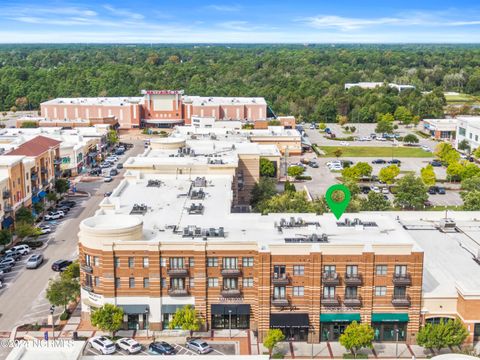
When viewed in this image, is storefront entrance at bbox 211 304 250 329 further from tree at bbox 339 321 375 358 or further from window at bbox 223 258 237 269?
tree at bbox 339 321 375 358

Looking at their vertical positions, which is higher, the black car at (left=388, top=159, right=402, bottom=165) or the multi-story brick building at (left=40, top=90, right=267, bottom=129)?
the multi-story brick building at (left=40, top=90, right=267, bottom=129)

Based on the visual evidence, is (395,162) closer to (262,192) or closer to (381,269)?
(262,192)

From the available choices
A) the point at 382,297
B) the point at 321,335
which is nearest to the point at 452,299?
the point at 382,297

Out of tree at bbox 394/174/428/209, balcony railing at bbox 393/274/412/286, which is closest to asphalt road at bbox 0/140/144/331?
balcony railing at bbox 393/274/412/286

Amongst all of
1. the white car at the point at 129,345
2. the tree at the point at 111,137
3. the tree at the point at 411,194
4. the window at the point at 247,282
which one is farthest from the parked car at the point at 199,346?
the tree at the point at 111,137

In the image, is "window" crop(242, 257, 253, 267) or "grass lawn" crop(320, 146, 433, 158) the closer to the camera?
"window" crop(242, 257, 253, 267)

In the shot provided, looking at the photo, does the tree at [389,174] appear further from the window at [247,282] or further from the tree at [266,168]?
the window at [247,282]

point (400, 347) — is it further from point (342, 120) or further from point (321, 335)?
point (342, 120)
